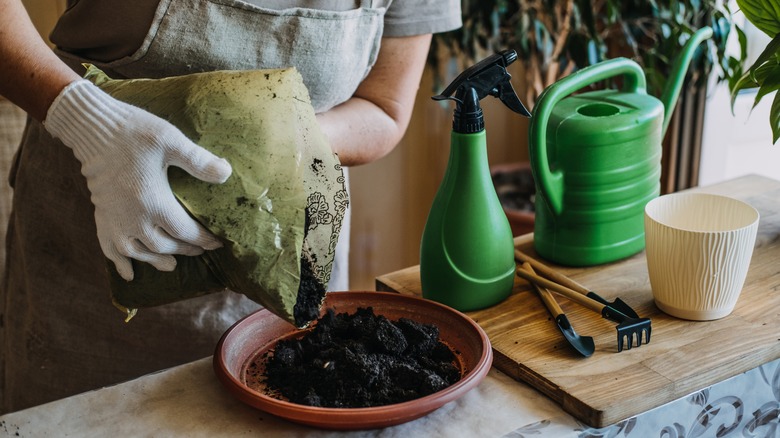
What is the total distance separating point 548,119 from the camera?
1.28m

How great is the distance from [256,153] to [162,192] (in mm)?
106

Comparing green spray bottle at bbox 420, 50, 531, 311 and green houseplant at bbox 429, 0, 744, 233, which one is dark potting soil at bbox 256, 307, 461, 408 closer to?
green spray bottle at bbox 420, 50, 531, 311

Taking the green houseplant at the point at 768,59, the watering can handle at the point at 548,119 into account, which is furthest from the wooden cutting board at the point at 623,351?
the green houseplant at the point at 768,59

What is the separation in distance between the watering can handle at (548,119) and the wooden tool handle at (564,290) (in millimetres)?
115

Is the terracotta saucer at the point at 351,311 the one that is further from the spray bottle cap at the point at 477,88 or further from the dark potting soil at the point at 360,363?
the spray bottle cap at the point at 477,88

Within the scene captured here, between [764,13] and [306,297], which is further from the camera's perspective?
[764,13]

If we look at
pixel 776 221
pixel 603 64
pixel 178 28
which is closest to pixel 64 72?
pixel 178 28

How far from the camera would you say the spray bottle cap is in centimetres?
109

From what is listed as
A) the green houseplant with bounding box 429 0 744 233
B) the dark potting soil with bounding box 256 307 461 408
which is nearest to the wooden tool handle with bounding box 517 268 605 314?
Result: the dark potting soil with bounding box 256 307 461 408

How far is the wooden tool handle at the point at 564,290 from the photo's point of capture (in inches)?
44.7

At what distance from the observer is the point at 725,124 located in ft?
7.93

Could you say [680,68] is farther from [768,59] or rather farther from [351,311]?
[351,311]

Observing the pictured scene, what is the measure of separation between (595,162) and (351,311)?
1.43 ft

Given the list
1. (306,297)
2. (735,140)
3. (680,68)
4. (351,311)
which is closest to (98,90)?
(306,297)
